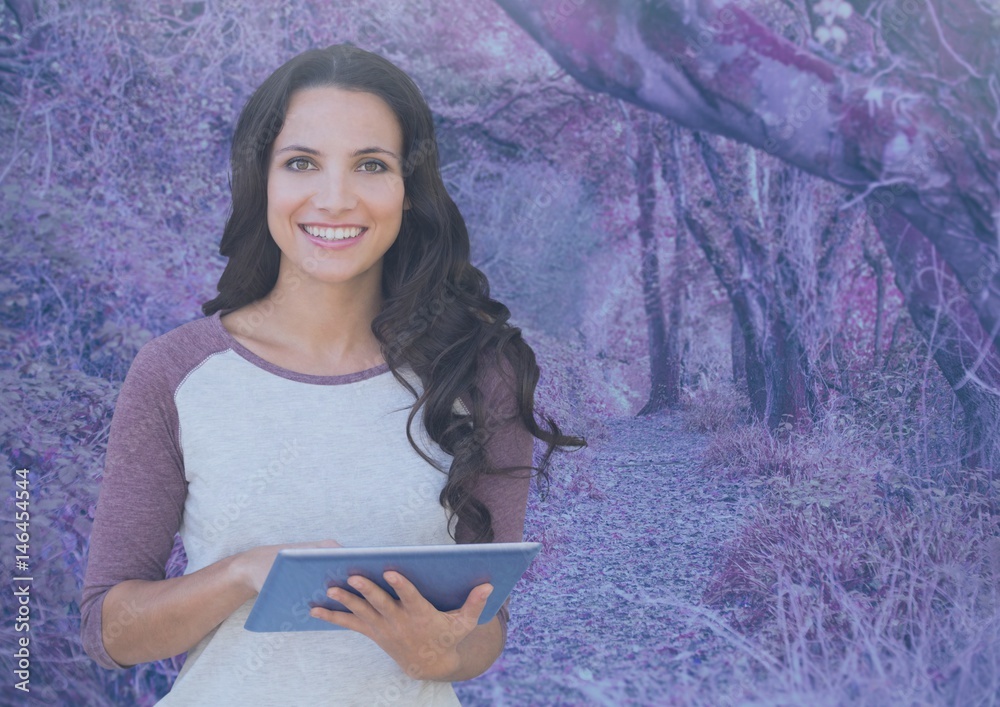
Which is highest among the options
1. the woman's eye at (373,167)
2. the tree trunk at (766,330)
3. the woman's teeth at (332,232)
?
the woman's eye at (373,167)

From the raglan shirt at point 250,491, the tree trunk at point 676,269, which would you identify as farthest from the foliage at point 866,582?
the raglan shirt at point 250,491

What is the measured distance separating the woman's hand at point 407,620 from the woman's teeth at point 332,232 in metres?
0.65

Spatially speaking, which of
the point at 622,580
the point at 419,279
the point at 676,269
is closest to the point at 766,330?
the point at 676,269

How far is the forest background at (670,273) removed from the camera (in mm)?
2904

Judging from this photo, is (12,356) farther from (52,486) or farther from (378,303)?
(378,303)

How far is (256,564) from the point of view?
1.43 metres

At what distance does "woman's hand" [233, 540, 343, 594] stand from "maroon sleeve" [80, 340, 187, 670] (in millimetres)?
211

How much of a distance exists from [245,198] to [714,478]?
191 cm

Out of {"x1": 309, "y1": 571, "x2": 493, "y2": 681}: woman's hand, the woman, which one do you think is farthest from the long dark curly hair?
{"x1": 309, "y1": 571, "x2": 493, "y2": 681}: woman's hand

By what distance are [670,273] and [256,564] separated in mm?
2052

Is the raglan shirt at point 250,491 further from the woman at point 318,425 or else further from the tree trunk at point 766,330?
the tree trunk at point 766,330

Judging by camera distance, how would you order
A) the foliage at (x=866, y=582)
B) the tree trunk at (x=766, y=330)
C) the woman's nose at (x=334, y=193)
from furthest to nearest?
the tree trunk at (x=766, y=330) → the foliage at (x=866, y=582) → the woman's nose at (x=334, y=193)

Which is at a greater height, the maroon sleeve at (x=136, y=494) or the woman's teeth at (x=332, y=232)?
the woman's teeth at (x=332, y=232)

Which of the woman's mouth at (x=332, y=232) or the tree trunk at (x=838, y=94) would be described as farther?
the tree trunk at (x=838, y=94)
